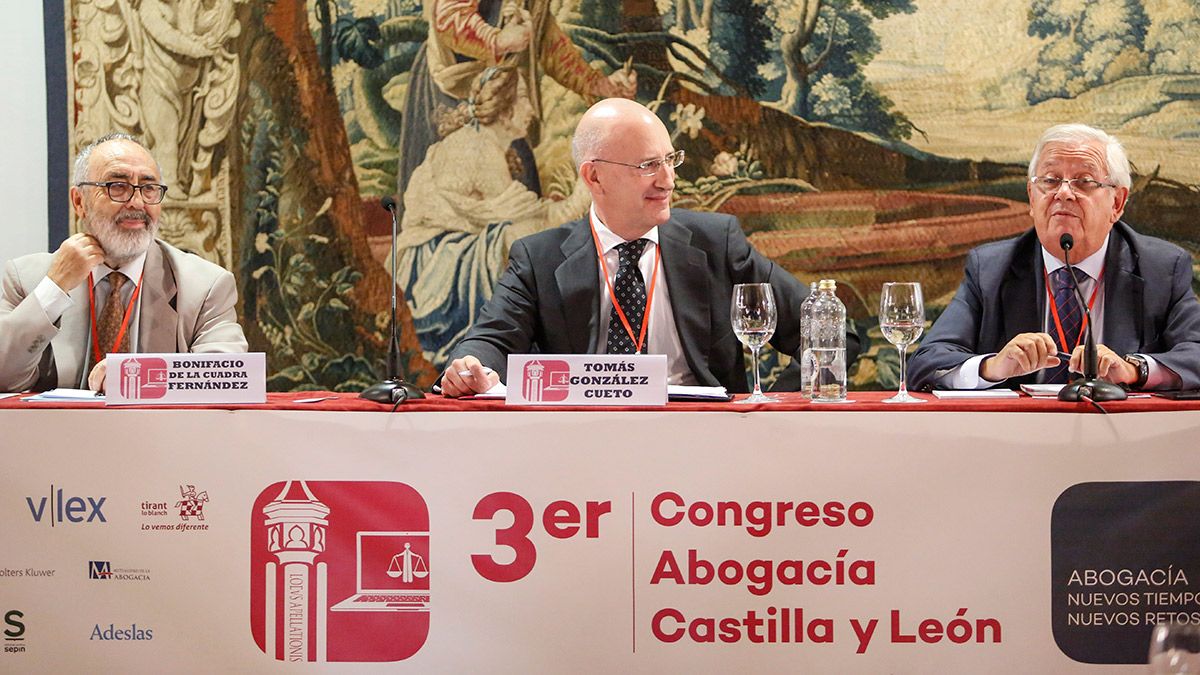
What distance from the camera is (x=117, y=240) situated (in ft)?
10.5

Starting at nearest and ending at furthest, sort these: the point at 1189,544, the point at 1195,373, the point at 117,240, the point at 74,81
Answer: the point at 1189,544 → the point at 1195,373 → the point at 117,240 → the point at 74,81

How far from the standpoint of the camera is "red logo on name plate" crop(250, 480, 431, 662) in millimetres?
2203

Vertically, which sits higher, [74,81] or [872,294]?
[74,81]

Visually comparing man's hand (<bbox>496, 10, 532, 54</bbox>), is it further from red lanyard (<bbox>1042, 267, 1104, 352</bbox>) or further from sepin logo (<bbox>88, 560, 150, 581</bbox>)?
sepin logo (<bbox>88, 560, 150, 581</bbox>)

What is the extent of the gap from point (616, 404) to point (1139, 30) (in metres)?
3.04

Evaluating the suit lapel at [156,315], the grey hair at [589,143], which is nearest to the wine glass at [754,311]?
the grey hair at [589,143]

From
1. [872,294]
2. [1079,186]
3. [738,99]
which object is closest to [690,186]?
[738,99]

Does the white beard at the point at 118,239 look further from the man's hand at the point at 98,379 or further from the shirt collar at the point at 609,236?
the shirt collar at the point at 609,236

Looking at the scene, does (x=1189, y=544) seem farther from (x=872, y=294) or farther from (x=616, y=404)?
(x=872, y=294)

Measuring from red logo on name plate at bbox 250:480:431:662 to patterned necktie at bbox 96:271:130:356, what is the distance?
1.19 meters

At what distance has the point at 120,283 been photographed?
323 cm

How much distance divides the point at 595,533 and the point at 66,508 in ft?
3.57

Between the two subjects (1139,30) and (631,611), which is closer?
(631,611)

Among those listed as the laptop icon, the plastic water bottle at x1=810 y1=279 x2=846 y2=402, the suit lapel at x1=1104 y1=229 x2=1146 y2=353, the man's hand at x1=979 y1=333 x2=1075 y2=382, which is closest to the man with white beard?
the laptop icon
